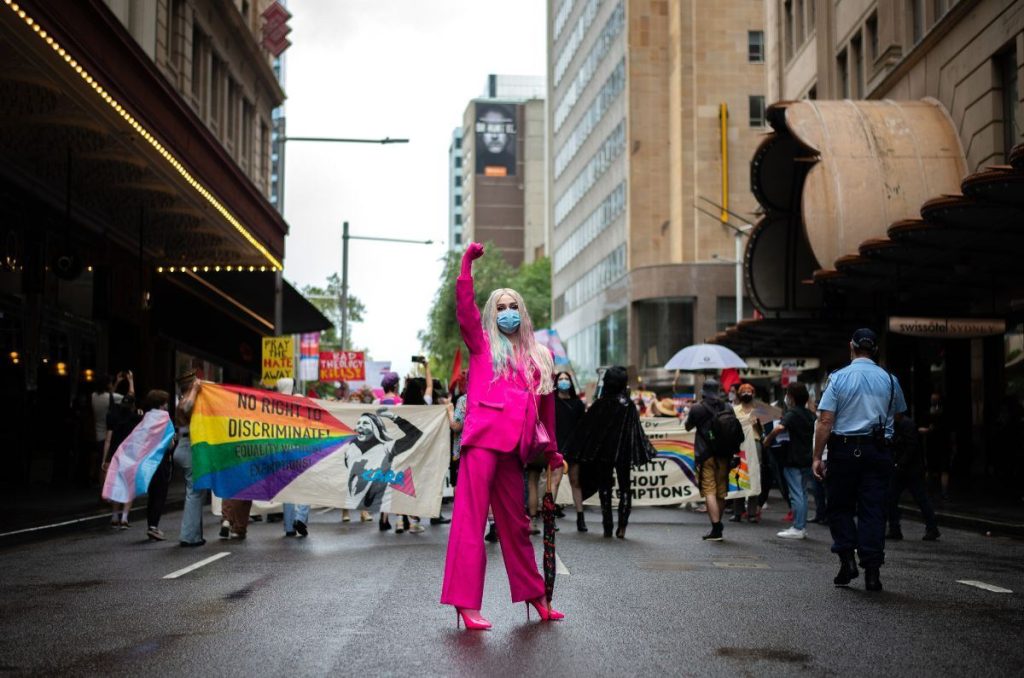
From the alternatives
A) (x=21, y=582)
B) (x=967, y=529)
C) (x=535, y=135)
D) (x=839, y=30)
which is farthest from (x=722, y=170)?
(x=535, y=135)

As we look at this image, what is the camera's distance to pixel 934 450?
21.9m

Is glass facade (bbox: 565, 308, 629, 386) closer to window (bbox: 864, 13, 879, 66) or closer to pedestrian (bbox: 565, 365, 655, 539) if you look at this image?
window (bbox: 864, 13, 879, 66)

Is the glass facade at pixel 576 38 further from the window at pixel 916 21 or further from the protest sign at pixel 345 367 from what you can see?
the window at pixel 916 21

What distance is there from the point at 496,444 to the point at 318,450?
754 centimetres

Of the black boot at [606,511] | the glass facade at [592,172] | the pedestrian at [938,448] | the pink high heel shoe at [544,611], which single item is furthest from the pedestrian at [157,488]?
the glass facade at [592,172]

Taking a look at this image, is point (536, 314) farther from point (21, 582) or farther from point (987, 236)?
point (21, 582)

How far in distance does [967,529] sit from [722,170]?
5183cm

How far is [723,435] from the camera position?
1511 centimetres

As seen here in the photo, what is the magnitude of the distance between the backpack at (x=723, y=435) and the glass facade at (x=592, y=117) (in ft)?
193

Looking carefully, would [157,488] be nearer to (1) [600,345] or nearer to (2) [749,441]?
(2) [749,441]

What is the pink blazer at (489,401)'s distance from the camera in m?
7.70

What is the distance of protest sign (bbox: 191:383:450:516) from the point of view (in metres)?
14.4

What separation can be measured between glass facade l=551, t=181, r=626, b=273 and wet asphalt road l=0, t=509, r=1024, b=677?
61.2 meters

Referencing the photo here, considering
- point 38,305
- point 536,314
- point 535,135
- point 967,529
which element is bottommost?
point 967,529
